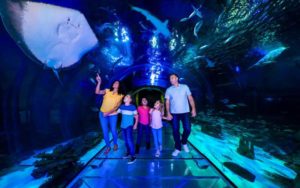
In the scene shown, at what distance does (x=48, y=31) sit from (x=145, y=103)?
2831 mm

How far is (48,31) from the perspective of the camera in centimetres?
464

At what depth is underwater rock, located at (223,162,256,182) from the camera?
4.77 m

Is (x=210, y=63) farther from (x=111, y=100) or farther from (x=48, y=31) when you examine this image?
(x=48, y=31)

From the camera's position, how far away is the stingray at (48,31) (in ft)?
13.3

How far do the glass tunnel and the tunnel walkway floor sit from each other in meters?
0.03

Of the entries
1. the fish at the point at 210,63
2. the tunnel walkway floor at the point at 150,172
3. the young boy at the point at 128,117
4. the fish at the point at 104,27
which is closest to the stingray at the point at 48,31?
A: the fish at the point at 104,27

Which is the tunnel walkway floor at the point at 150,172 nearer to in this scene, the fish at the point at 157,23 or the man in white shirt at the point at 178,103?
the man in white shirt at the point at 178,103

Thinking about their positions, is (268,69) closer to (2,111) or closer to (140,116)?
(140,116)

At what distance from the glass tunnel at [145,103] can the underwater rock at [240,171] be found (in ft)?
0.09

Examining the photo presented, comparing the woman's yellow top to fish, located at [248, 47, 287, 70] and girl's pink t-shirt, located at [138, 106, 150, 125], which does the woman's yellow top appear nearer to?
girl's pink t-shirt, located at [138, 106, 150, 125]

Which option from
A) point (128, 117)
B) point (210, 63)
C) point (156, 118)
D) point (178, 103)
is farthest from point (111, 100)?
point (210, 63)

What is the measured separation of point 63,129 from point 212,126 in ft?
14.3

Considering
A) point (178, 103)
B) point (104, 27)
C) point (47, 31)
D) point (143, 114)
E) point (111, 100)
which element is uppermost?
point (104, 27)

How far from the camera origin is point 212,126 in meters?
7.25
